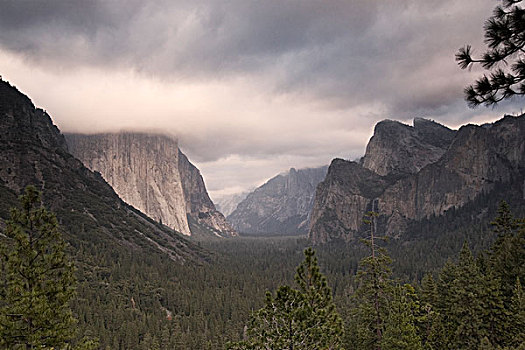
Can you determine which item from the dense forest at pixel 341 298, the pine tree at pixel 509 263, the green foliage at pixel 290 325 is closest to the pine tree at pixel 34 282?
the dense forest at pixel 341 298

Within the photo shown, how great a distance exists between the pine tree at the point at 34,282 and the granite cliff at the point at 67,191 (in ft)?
382

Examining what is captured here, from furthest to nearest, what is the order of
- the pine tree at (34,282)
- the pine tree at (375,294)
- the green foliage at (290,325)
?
A: the pine tree at (375,294), the pine tree at (34,282), the green foliage at (290,325)

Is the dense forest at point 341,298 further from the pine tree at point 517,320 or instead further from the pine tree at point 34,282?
the pine tree at point 34,282

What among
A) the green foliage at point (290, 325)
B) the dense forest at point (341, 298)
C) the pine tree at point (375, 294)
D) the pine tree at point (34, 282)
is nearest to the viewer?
the green foliage at point (290, 325)

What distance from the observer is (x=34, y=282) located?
15812 millimetres

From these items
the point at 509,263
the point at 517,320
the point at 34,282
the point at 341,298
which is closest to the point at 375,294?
the point at 517,320

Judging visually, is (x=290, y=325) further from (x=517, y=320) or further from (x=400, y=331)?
(x=517, y=320)

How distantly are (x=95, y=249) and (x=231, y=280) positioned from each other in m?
50.0

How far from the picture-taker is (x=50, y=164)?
15938 centimetres

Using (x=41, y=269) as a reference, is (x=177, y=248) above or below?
below

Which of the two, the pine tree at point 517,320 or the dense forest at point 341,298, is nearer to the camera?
the dense forest at point 341,298

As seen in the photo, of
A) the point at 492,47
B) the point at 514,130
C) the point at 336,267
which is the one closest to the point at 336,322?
the point at 492,47

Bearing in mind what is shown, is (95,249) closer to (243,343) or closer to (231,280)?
(231,280)

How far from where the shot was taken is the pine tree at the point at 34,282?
48.0 ft
